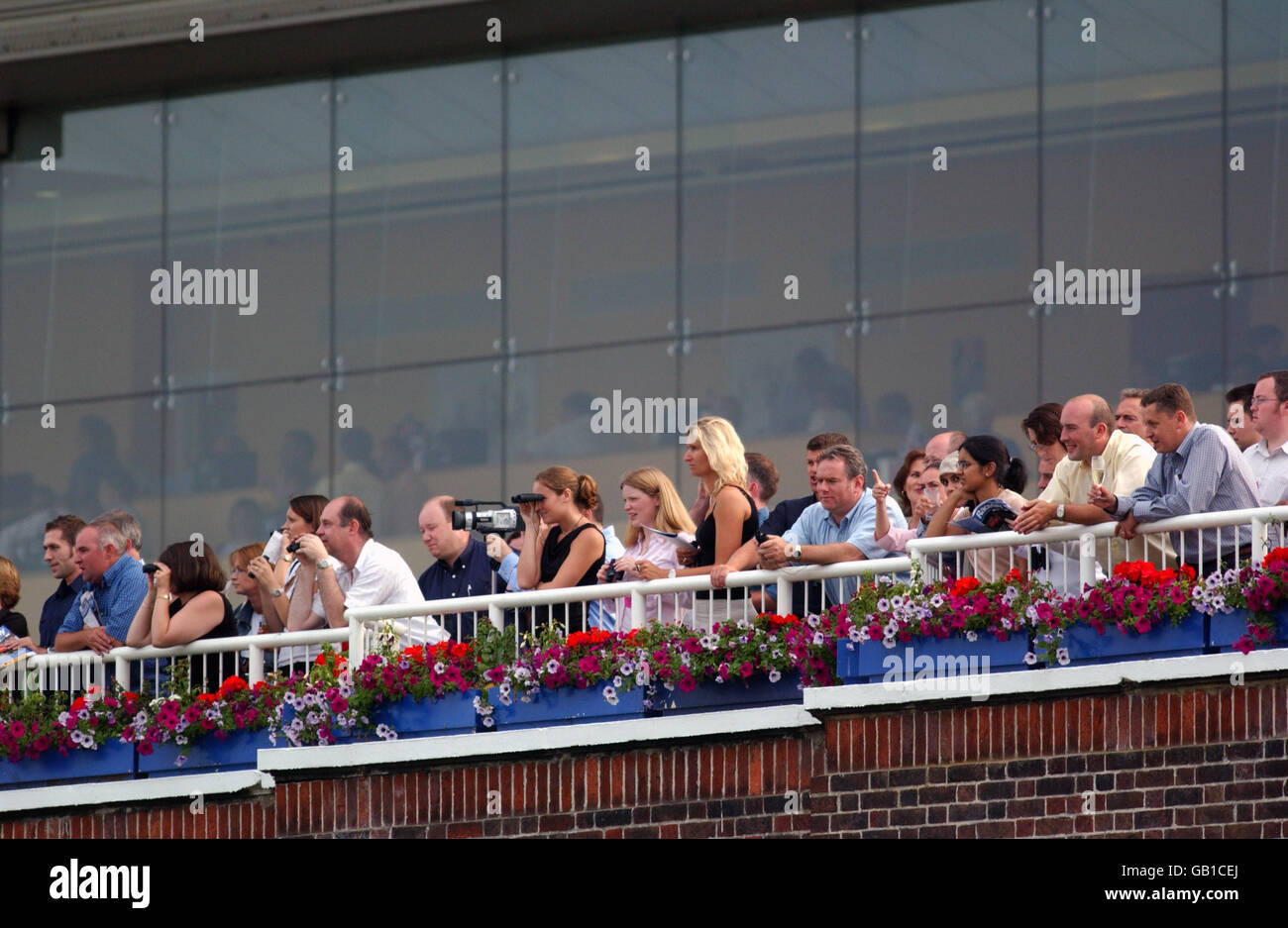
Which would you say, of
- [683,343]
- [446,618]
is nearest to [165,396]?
[683,343]

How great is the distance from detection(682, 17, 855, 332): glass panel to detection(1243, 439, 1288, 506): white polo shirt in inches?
239

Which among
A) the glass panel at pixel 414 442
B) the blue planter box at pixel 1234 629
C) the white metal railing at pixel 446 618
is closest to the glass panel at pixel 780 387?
the glass panel at pixel 414 442

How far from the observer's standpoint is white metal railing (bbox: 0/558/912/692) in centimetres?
1202

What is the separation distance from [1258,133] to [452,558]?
671 cm

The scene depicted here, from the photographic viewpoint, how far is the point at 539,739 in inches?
487

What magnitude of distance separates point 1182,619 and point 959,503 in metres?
1.36

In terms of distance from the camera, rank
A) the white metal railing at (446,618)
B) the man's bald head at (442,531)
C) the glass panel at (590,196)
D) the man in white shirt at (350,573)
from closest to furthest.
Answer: the white metal railing at (446,618), the man in white shirt at (350,573), the man's bald head at (442,531), the glass panel at (590,196)

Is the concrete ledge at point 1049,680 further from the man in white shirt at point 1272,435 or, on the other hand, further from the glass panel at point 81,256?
the glass panel at point 81,256

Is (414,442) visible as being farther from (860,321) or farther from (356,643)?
(356,643)

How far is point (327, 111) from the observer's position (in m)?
19.4

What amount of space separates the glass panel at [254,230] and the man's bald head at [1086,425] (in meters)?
8.93

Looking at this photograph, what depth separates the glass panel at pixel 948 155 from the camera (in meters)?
17.0

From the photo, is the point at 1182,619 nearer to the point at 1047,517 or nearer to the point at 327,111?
the point at 1047,517

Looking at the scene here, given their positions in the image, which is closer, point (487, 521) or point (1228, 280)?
point (487, 521)
